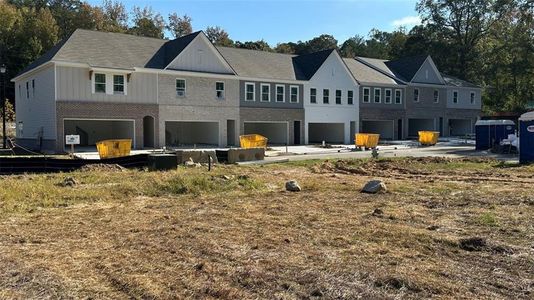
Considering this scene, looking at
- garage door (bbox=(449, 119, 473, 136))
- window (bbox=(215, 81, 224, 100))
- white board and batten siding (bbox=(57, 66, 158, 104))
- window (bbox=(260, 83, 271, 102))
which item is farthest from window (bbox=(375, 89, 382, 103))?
white board and batten siding (bbox=(57, 66, 158, 104))

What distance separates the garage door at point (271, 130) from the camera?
45.4 metres

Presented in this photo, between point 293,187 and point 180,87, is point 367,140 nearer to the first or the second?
point 180,87

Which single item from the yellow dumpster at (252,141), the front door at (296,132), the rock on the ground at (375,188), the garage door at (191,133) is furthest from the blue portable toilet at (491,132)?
the rock on the ground at (375,188)

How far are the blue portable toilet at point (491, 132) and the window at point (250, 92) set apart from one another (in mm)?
17006

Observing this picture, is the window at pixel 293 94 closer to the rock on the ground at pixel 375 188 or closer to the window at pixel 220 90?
the window at pixel 220 90

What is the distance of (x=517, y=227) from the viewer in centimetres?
909

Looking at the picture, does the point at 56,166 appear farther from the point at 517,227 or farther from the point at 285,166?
the point at 517,227


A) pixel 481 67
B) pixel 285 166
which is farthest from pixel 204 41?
pixel 481 67

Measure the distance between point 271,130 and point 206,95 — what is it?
30.7ft

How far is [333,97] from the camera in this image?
4728cm

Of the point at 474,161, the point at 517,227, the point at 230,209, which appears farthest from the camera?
the point at 474,161

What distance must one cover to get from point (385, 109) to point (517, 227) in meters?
42.8

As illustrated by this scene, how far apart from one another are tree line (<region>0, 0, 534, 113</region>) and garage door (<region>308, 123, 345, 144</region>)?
2496 cm

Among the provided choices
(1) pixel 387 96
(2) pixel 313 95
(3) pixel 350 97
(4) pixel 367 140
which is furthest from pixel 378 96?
(4) pixel 367 140
